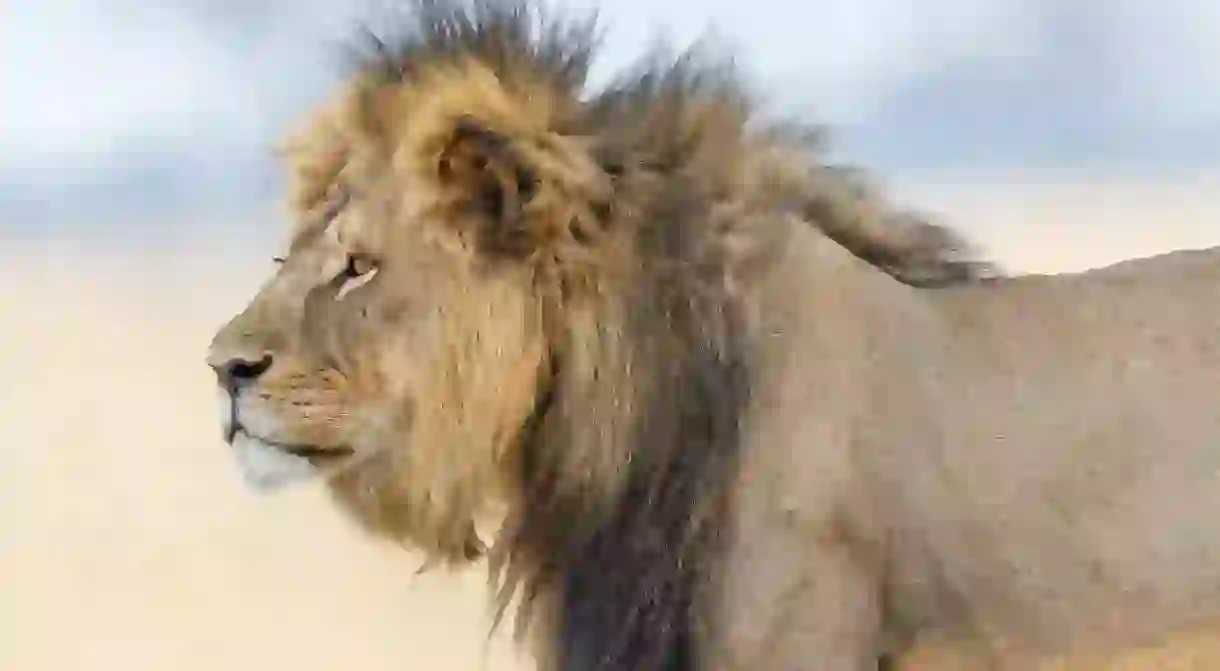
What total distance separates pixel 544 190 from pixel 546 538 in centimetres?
24

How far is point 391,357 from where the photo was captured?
0.88 m

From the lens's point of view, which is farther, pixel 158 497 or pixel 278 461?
pixel 158 497

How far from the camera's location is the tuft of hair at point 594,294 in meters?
0.89

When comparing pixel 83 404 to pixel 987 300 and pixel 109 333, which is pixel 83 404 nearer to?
pixel 109 333

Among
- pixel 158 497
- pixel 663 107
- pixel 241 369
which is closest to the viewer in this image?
pixel 241 369

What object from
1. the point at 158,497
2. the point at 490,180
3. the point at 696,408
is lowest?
the point at 158,497

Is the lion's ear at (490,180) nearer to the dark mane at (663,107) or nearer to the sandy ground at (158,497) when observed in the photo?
the dark mane at (663,107)

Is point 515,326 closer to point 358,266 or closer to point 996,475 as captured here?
point 358,266

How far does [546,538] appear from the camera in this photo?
940mm

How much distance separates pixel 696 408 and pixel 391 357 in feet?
0.66

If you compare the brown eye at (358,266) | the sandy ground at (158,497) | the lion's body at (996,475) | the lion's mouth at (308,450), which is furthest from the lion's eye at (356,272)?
the sandy ground at (158,497)

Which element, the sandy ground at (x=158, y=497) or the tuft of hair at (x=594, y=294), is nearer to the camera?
the tuft of hair at (x=594, y=294)

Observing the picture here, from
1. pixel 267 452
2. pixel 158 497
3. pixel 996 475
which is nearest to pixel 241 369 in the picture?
pixel 267 452

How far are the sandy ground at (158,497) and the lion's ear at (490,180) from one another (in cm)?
65
